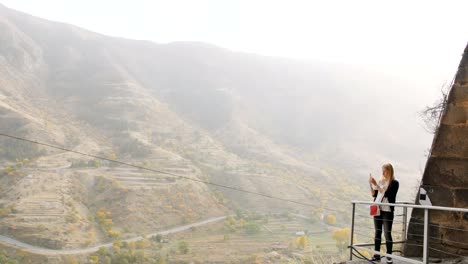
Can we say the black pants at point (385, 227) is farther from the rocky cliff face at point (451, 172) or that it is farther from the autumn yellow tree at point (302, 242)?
the autumn yellow tree at point (302, 242)

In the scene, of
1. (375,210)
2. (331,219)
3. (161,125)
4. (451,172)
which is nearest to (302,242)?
(331,219)

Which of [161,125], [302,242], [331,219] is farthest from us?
[161,125]

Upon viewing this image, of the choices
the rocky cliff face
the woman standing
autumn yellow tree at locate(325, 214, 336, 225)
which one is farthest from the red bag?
autumn yellow tree at locate(325, 214, 336, 225)

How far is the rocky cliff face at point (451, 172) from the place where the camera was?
6270mm

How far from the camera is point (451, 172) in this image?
6.39m

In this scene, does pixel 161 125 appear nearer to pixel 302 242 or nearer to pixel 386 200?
pixel 302 242

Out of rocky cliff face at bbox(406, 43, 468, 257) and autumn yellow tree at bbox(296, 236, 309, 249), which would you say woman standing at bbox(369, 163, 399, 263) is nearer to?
rocky cliff face at bbox(406, 43, 468, 257)

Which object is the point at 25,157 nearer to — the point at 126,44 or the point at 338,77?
the point at 126,44

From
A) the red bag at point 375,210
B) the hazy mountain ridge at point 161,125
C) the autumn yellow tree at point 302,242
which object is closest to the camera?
the red bag at point 375,210

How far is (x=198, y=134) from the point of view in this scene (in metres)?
86.6

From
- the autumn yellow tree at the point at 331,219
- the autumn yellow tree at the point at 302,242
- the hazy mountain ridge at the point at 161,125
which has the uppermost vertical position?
the hazy mountain ridge at the point at 161,125

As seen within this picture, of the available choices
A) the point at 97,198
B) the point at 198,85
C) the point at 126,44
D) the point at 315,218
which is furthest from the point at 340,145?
the point at 126,44

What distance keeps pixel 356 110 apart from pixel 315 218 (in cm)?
5781

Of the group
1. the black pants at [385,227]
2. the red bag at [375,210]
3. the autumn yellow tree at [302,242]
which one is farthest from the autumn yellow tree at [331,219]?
the red bag at [375,210]
